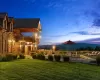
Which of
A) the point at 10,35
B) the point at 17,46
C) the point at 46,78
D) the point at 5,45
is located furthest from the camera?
the point at 17,46

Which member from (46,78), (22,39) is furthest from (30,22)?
(46,78)

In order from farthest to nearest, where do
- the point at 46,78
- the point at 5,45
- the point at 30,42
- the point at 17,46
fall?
the point at 30,42 → the point at 17,46 → the point at 5,45 → the point at 46,78

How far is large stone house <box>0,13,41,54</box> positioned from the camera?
3312cm

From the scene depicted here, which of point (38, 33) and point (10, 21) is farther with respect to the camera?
point (38, 33)

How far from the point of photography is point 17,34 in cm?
4081

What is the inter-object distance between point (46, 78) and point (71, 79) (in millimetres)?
1464

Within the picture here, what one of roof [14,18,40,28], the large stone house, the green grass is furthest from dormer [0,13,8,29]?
the green grass

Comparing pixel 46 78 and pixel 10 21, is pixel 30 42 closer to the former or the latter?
pixel 10 21

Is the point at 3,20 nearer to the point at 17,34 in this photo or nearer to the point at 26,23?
the point at 17,34

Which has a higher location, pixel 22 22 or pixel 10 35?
pixel 22 22

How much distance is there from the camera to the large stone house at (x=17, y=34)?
33125 mm

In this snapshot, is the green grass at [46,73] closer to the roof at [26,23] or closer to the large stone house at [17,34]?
the large stone house at [17,34]

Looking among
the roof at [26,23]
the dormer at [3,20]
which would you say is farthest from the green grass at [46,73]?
the roof at [26,23]

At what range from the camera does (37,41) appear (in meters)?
44.1
